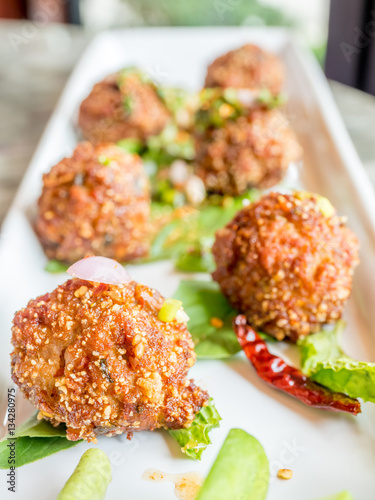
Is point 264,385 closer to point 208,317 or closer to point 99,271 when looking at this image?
point 208,317

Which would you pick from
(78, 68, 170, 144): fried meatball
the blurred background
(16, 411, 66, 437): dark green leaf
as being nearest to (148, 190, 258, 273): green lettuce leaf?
(78, 68, 170, 144): fried meatball

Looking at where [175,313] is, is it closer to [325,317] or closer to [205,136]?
[325,317]

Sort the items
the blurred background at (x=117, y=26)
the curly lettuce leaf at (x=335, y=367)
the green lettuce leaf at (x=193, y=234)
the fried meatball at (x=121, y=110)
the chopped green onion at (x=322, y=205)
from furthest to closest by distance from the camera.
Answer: the blurred background at (x=117, y=26) < the fried meatball at (x=121, y=110) < the green lettuce leaf at (x=193, y=234) < the chopped green onion at (x=322, y=205) < the curly lettuce leaf at (x=335, y=367)

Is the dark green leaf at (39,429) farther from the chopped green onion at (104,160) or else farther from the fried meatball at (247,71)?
the fried meatball at (247,71)

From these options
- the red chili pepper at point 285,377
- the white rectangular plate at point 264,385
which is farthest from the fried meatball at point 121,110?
the red chili pepper at point 285,377

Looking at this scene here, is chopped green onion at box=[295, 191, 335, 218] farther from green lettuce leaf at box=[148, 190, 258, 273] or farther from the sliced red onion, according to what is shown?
the sliced red onion

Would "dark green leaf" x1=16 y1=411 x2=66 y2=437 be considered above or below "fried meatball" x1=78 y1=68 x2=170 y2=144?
below
